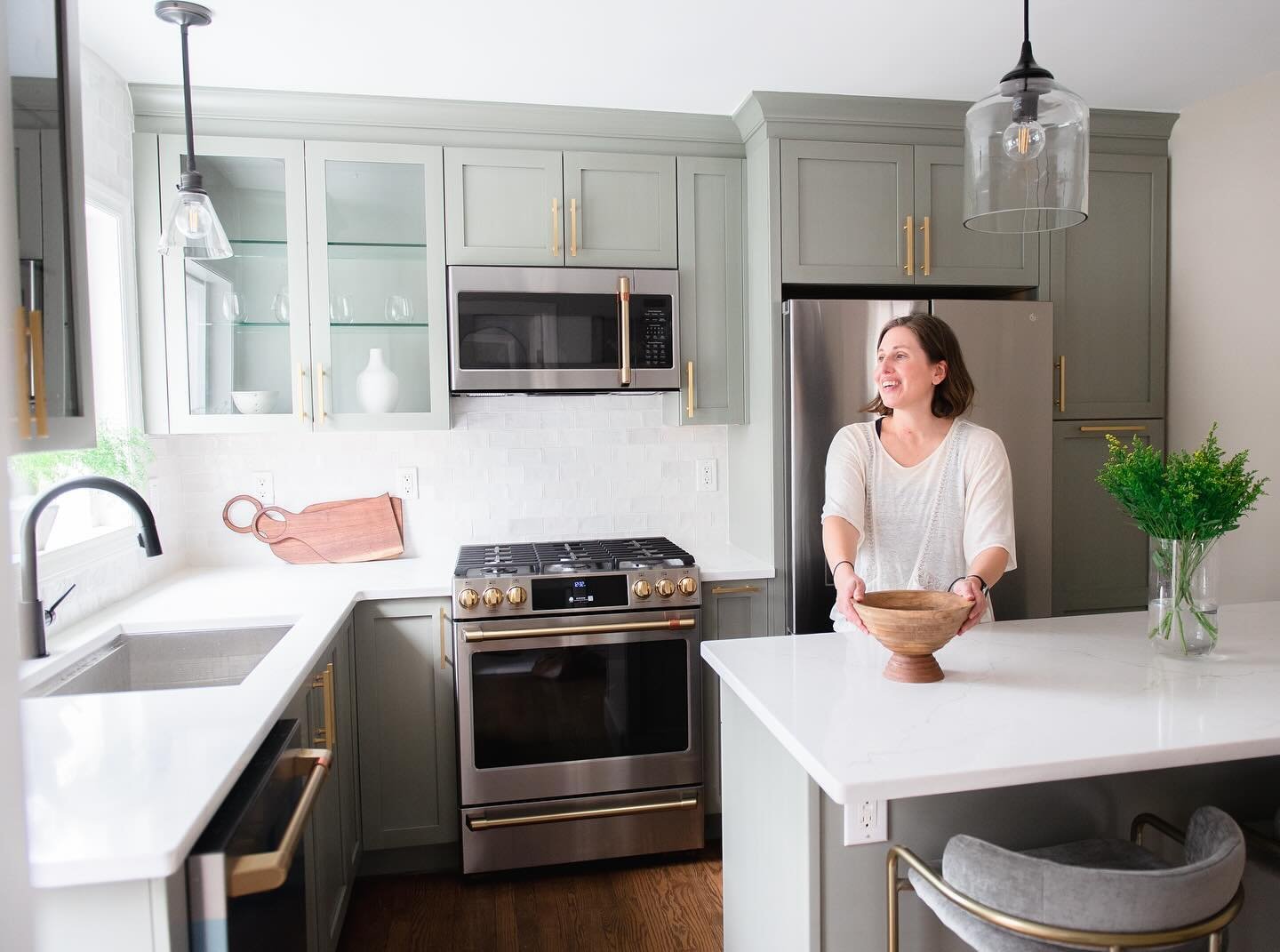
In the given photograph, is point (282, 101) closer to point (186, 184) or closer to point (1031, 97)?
point (186, 184)

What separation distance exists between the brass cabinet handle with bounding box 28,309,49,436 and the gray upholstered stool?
1.24 metres

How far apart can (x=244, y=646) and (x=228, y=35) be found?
1.61 meters

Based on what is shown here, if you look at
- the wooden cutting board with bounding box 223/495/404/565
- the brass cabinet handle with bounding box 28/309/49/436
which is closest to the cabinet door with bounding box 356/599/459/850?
the wooden cutting board with bounding box 223/495/404/565

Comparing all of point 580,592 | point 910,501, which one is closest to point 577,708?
point 580,592

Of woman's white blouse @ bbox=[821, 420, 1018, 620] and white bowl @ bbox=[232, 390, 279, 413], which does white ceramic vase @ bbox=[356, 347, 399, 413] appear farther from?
woman's white blouse @ bbox=[821, 420, 1018, 620]

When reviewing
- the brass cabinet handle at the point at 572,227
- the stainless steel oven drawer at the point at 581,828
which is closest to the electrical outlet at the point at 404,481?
the brass cabinet handle at the point at 572,227

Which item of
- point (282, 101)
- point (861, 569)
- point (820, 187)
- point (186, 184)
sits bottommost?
point (861, 569)

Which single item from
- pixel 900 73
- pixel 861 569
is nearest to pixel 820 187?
pixel 900 73

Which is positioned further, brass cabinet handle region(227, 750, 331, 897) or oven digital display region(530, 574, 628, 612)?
oven digital display region(530, 574, 628, 612)

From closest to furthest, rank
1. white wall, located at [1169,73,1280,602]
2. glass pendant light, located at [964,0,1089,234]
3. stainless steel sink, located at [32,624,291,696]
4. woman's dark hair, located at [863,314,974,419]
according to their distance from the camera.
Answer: glass pendant light, located at [964,0,1089,234] < stainless steel sink, located at [32,624,291,696] < woman's dark hair, located at [863,314,974,419] < white wall, located at [1169,73,1280,602]

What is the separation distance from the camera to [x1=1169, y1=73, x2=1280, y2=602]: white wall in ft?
8.85

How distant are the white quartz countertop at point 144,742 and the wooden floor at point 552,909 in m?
0.90

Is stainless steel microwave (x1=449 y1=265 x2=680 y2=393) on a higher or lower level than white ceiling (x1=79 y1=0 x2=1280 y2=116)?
lower

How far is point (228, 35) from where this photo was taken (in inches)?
90.4
